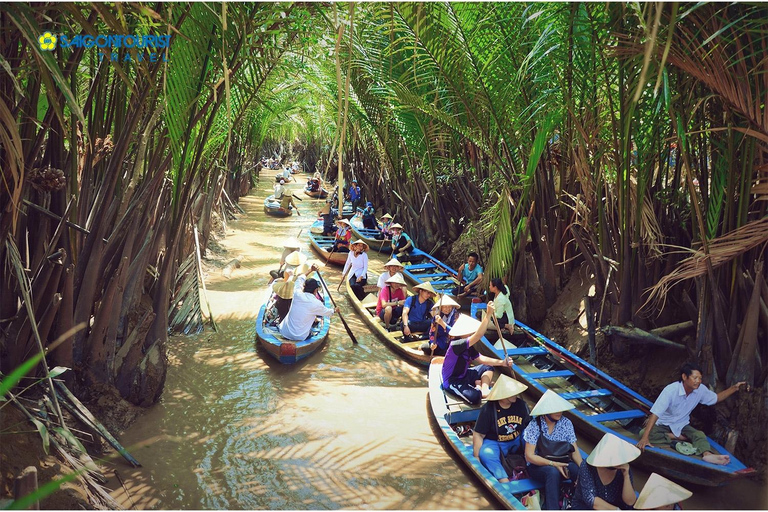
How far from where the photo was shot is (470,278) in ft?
33.1

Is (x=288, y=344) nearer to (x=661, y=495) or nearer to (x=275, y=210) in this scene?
(x=661, y=495)

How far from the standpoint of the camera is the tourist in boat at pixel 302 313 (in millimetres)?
8148

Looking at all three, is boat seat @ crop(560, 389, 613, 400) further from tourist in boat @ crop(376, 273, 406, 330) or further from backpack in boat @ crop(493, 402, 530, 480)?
tourist in boat @ crop(376, 273, 406, 330)

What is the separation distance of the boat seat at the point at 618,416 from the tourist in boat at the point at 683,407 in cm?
39

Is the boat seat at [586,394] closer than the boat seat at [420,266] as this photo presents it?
Yes

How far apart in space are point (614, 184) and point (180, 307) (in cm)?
592

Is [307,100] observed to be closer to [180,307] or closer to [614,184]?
[180,307]

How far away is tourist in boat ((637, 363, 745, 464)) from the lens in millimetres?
5188

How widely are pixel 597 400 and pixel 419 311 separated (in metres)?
3.06

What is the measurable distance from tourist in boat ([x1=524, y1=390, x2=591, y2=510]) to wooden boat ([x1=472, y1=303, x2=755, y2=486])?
94cm

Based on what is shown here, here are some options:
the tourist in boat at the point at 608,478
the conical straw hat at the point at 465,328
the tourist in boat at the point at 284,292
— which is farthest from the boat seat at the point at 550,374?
the tourist in boat at the point at 284,292

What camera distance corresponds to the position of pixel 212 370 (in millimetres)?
7746

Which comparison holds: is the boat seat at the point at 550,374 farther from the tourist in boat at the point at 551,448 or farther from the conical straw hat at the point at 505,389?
the tourist in boat at the point at 551,448

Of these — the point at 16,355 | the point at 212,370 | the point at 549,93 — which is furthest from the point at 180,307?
the point at 549,93
